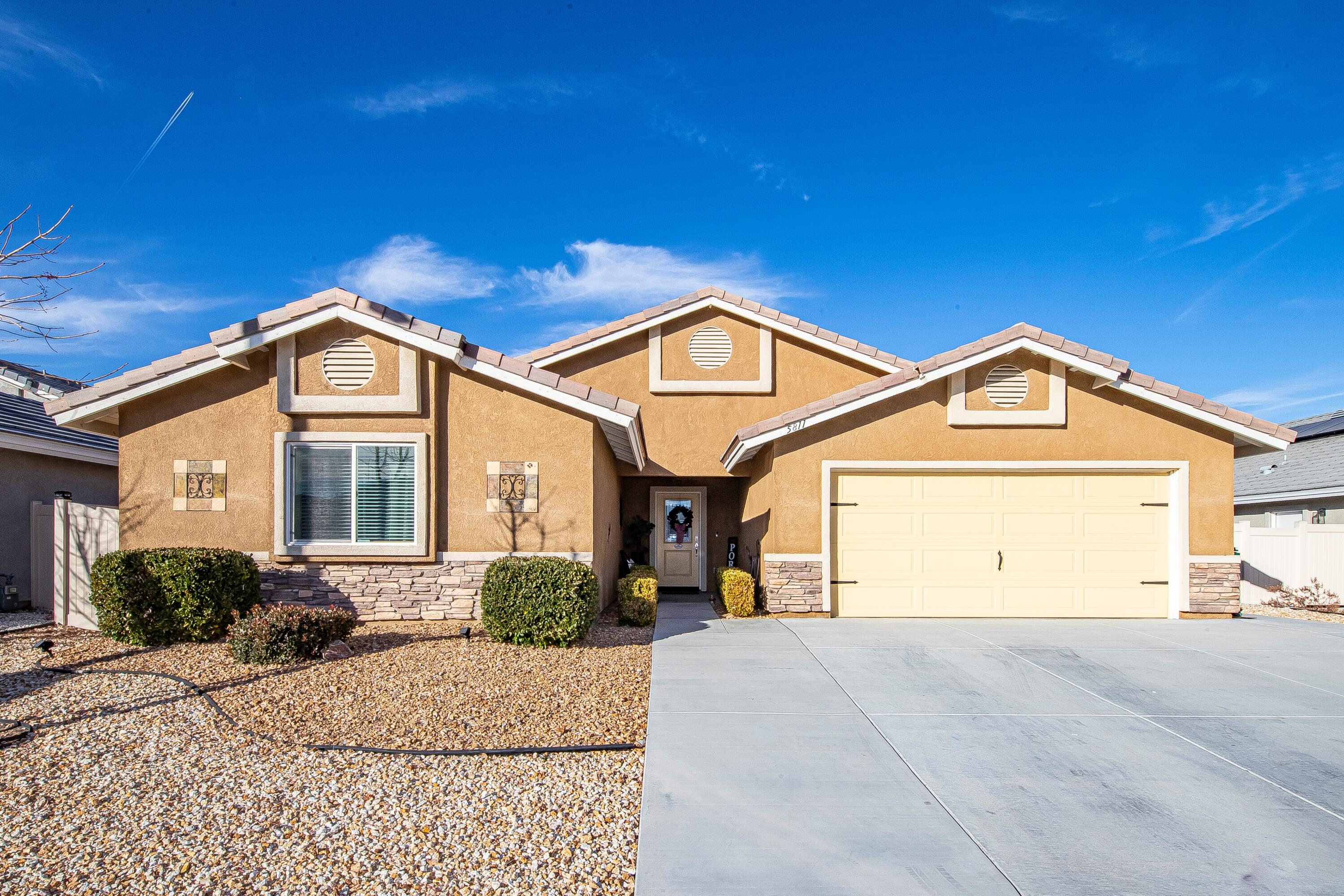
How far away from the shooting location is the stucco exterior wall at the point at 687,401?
13859 millimetres

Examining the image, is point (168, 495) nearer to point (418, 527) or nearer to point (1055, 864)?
point (418, 527)

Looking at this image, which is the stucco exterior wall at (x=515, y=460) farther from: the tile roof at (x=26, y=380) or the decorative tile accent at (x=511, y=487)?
the tile roof at (x=26, y=380)

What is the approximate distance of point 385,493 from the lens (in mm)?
9570

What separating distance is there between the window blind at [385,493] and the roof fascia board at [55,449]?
657 centimetres

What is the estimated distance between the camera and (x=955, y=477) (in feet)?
35.8

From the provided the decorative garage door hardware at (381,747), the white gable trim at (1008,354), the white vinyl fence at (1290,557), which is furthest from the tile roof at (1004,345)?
the decorative garage door hardware at (381,747)

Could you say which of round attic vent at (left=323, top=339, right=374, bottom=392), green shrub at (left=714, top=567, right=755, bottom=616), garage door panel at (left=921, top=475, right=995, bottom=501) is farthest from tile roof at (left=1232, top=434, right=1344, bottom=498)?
round attic vent at (left=323, top=339, right=374, bottom=392)

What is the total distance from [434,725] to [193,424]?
21.9 feet

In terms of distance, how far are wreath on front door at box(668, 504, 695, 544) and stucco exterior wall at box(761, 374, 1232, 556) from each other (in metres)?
4.90

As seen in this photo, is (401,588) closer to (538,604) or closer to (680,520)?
(538,604)

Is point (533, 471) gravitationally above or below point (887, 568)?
above

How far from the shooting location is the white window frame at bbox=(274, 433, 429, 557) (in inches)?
371

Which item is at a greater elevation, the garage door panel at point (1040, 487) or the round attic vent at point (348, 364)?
the round attic vent at point (348, 364)

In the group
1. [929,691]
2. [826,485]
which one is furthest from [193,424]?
[929,691]
